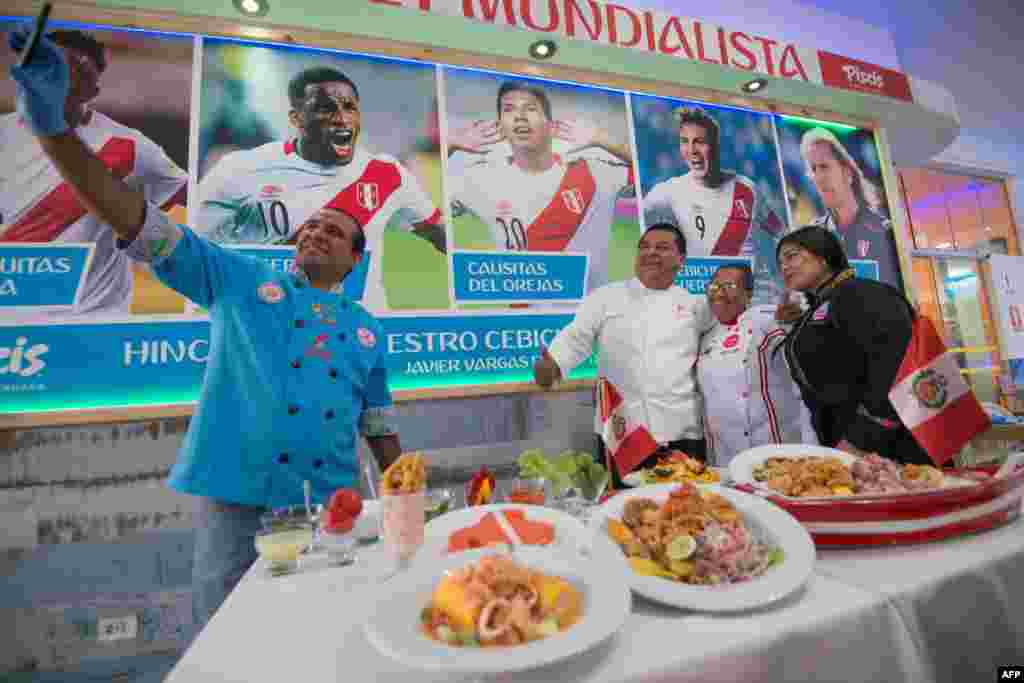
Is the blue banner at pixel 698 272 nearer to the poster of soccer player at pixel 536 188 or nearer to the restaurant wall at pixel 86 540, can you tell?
the poster of soccer player at pixel 536 188

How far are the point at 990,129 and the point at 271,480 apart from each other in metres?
7.54

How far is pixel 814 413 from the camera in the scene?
1.94m

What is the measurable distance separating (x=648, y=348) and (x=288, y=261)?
2.00 metres

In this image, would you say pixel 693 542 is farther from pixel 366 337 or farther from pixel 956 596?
pixel 366 337

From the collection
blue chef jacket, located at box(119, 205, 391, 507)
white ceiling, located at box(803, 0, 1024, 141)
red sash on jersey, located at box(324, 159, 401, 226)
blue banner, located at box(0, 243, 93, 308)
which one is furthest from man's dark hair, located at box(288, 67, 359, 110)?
white ceiling, located at box(803, 0, 1024, 141)

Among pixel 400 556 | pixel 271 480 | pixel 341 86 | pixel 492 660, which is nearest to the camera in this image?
pixel 492 660

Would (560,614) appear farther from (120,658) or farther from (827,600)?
(120,658)

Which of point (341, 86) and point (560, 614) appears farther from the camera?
point (341, 86)

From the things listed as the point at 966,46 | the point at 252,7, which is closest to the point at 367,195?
the point at 252,7

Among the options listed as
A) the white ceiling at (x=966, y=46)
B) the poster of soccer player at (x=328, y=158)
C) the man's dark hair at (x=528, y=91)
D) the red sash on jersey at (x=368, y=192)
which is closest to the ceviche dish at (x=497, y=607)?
the poster of soccer player at (x=328, y=158)

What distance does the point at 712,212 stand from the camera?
327 cm

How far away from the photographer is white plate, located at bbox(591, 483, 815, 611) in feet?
2.27

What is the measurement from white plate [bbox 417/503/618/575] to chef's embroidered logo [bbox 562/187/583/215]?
2337 mm

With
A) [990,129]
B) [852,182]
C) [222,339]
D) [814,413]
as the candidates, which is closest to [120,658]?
[222,339]
